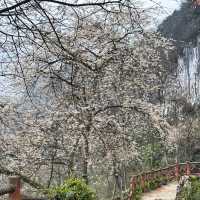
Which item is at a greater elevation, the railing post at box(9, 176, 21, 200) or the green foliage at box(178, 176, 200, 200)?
the railing post at box(9, 176, 21, 200)

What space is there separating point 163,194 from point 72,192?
12993mm

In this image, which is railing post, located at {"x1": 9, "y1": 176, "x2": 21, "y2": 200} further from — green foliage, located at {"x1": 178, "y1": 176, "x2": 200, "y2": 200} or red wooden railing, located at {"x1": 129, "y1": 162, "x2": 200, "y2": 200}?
red wooden railing, located at {"x1": 129, "y1": 162, "x2": 200, "y2": 200}

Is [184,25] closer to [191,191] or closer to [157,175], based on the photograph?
[157,175]

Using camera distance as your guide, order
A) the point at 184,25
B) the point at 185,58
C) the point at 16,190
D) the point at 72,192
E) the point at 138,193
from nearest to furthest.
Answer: the point at 16,190 < the point at 72,192 < the point at 138,193 < the point at 185,58 < the point at 184,25

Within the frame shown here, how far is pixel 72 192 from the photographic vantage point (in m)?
10.2

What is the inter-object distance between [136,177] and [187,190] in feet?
9.23

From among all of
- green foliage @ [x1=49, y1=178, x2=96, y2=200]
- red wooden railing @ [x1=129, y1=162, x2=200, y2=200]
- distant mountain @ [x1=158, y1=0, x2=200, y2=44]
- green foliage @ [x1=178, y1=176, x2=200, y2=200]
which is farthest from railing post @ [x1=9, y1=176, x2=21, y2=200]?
distant mountain @ [x1=158, y1=0, x2=200, y2=44]

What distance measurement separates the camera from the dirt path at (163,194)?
2127 centimetres

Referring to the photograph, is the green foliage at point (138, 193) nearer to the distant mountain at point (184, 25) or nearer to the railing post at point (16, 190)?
the railing post at point (16, 190)

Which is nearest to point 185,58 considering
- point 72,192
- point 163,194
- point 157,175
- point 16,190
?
point 157,175

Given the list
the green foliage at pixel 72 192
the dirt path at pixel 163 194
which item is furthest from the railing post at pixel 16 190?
the dirt path at pixel 163 194

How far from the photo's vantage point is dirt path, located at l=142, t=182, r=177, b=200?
69.8 ft

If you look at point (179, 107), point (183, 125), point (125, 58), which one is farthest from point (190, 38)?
point (125, 58)

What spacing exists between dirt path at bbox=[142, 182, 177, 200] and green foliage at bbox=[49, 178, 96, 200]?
10799 millimetres
